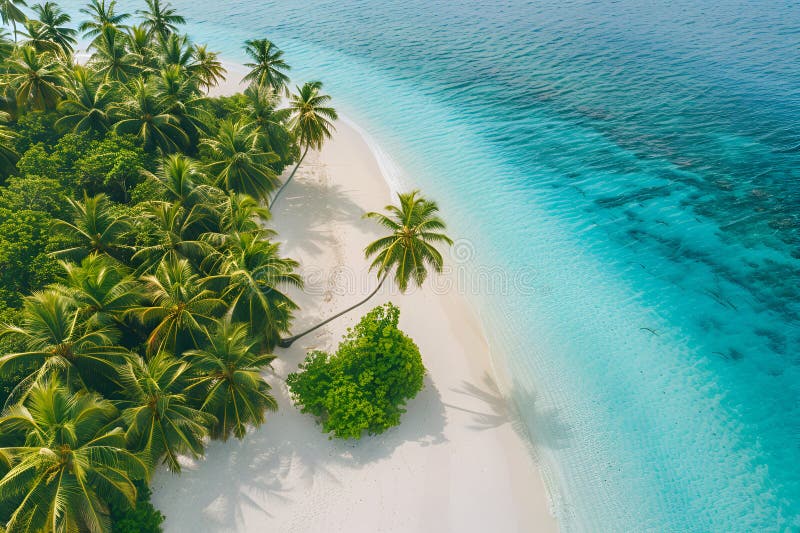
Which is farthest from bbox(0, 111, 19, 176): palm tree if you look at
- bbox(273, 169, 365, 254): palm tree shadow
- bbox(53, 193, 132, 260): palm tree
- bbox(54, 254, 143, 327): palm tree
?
bbox(273, 169, 365, 254): palm tree shadow

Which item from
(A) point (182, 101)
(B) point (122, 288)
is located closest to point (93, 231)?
(B) point (122, 288)

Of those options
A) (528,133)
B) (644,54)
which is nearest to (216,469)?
(528,133)

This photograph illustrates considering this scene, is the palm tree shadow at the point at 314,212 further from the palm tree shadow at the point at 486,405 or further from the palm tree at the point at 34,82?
the palm tree at the point at 34,82

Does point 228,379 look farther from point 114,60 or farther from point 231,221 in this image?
point 114,60

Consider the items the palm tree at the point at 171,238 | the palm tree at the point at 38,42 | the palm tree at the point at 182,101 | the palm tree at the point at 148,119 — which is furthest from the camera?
the palm tree at the point at 38,42

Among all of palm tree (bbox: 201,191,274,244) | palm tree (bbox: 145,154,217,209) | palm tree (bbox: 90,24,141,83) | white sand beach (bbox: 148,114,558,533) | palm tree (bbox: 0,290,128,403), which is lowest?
white sand beach (bbox: 148,114,558,533)

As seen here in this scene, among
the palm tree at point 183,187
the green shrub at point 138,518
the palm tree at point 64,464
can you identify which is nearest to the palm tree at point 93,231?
the palm tree at point 183,187

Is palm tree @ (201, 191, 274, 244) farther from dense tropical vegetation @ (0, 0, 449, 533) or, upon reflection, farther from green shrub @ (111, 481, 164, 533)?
green shrub @ (111, 481, 164, 533)

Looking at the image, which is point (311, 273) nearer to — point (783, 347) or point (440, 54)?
point (783, 347)
